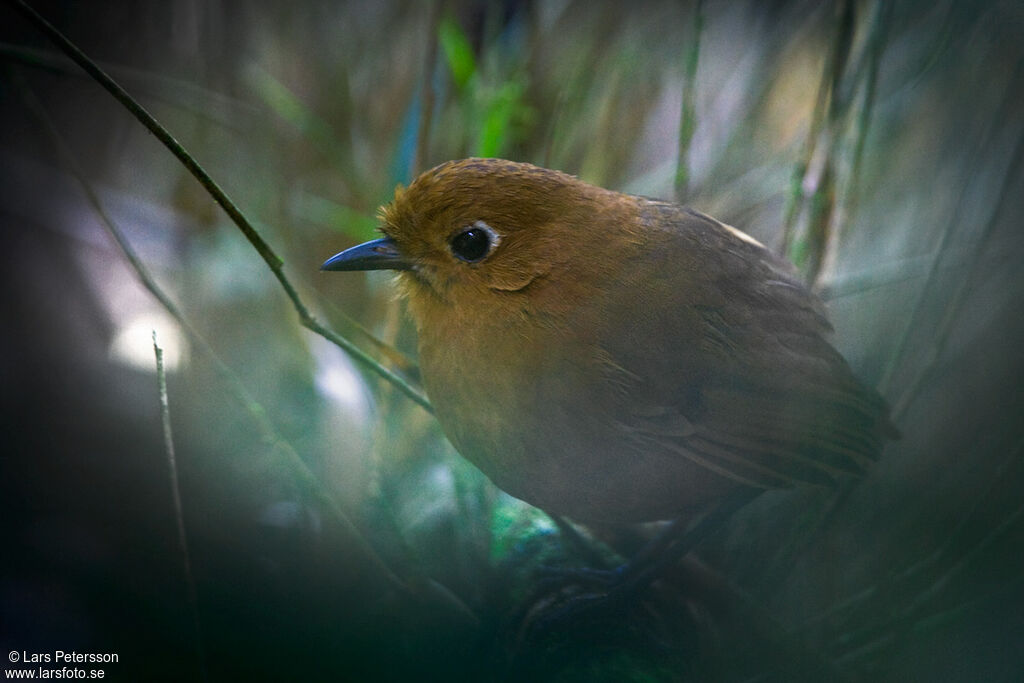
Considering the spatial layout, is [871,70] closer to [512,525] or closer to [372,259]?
[372,259]

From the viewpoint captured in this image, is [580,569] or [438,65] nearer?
[580,569]

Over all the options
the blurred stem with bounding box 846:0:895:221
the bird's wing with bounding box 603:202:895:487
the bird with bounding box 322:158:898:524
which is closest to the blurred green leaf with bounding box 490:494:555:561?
the bird with bounding box 322:158:898:524

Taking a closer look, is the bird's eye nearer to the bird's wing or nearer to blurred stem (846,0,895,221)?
the bird's wing

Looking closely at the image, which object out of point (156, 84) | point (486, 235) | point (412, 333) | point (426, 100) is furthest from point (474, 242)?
point (156, 84)

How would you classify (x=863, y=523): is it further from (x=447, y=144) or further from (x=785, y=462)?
(x=447, y=144)

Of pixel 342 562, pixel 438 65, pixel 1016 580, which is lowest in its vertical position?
pixel 1016 580

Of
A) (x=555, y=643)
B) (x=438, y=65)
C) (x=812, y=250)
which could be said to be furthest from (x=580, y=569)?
(x=438, y=65)

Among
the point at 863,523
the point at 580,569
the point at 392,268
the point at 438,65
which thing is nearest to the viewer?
the point at 392,268
